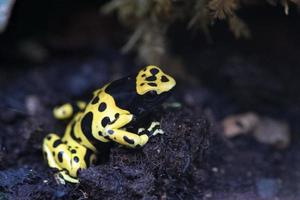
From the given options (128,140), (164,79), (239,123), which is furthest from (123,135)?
(239,123)

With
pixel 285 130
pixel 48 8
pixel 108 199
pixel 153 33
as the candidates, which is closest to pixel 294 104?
pixel 285 130

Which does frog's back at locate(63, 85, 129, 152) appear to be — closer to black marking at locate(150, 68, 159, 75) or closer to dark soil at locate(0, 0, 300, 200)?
dark soil at locate(0, 0, 300, 200)

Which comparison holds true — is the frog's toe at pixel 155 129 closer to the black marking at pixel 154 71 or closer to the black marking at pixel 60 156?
the black marking at pixel 154 71

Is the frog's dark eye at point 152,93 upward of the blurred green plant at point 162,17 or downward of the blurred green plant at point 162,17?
downward

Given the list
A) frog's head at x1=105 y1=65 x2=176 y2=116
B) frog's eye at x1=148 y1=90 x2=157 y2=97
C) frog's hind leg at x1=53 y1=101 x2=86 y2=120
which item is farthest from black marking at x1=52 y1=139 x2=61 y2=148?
frog's eye at x1=148 y1=90 x2=157 y2=97

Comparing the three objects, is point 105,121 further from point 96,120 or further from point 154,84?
point 154,84

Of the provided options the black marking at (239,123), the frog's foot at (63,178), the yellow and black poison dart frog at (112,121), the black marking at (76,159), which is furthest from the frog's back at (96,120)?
the black marking at (239,123)
